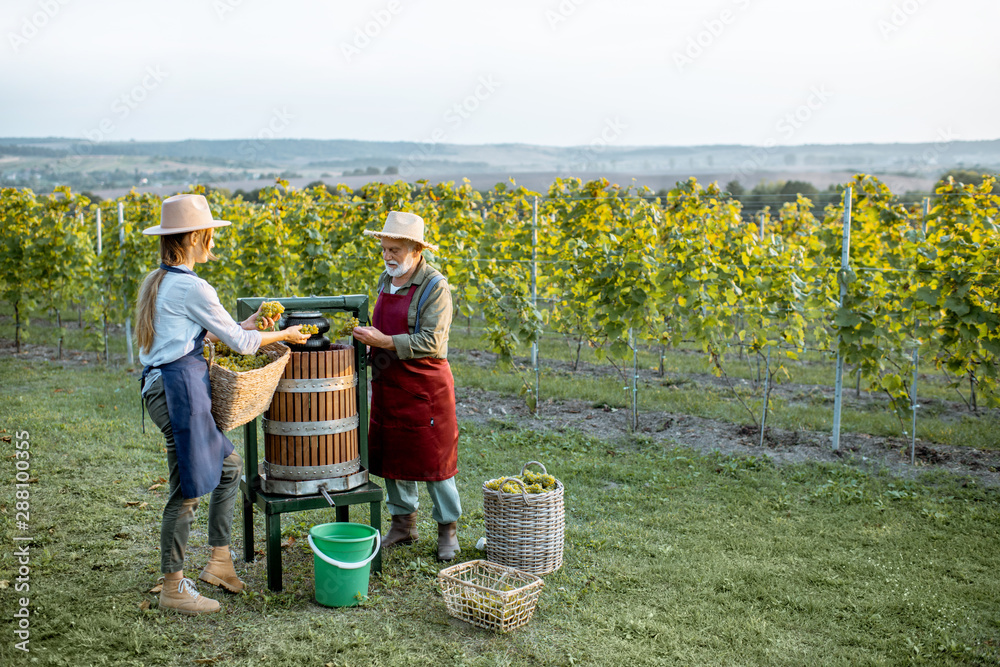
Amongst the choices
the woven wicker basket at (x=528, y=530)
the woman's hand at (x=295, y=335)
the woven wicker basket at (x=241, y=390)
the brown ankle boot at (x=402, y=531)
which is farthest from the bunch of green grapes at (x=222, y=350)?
the woven wicker basket at (x=528, y=530)

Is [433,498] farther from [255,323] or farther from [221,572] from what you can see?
[255,323]

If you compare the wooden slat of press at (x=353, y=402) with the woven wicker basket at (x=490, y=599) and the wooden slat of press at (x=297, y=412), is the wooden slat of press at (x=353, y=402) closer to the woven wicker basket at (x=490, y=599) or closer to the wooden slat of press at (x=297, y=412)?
the wooden slat of press at (x=297, y=412)

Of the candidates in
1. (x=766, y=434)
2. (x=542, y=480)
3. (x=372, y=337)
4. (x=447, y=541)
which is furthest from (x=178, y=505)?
(x=766, y=434)

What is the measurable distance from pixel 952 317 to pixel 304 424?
15.7 ft

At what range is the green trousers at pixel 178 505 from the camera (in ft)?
11.1

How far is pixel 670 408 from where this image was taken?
7520mm

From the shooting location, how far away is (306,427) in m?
3.64

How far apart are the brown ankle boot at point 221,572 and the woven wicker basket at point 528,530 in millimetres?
1289

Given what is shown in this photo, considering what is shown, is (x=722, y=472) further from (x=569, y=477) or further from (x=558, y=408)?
(x=558, y=408)

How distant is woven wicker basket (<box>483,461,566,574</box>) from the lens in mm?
3986

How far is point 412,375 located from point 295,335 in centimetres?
72

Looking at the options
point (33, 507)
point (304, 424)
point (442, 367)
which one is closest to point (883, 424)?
point (442, 367)

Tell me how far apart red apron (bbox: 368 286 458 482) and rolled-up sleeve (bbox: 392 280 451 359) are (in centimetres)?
10

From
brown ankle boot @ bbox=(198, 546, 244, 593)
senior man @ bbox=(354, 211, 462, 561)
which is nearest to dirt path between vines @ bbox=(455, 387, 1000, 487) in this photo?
senior man @ bbox=(354, 211, 462, 561)
